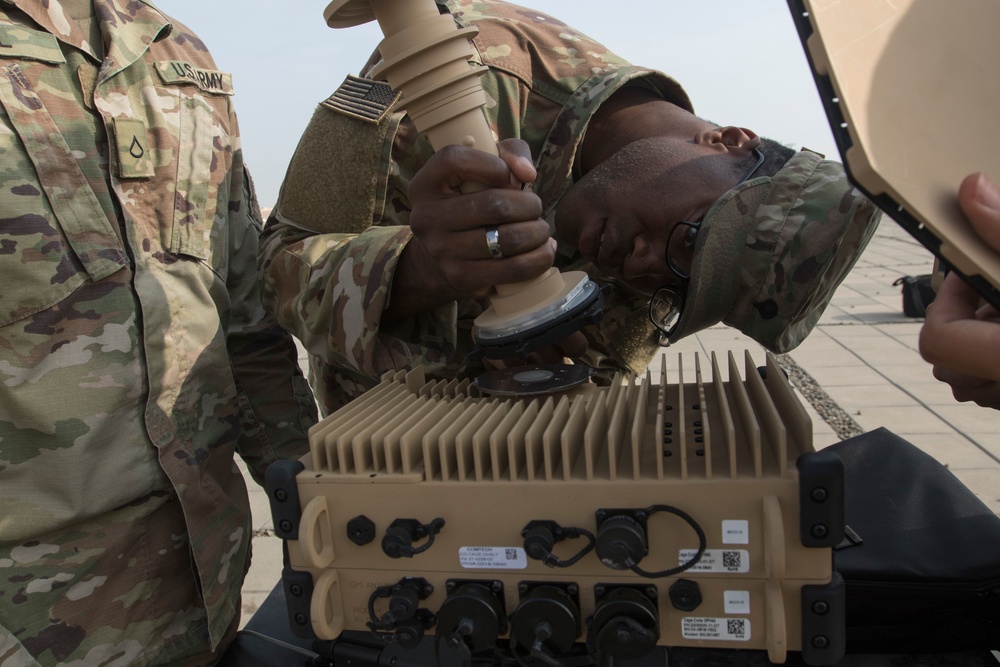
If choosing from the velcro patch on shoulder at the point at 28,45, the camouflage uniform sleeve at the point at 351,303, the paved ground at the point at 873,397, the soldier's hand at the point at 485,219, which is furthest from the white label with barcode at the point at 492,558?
the paved ground at the point at 873,397

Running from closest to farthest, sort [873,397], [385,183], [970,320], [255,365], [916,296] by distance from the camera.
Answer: [970,320] → [385,183] → [255,365] → [873,397] → [916,296]

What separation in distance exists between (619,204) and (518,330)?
0.70 metres

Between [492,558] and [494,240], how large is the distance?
532mm

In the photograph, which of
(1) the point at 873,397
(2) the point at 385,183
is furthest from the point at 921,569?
(1) the point at 873,397

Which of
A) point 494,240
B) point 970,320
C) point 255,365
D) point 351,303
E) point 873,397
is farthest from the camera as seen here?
point 873,397

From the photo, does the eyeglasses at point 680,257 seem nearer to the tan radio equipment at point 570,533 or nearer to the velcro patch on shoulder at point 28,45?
A: the tan radio equipment at point 570,533

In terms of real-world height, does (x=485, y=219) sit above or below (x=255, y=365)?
above

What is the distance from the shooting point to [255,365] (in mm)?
1763

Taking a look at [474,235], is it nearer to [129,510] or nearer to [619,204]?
[619,204]

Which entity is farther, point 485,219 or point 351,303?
point 351,303

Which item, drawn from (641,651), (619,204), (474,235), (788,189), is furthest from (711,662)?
(619,204)

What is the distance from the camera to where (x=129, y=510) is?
1396 mm

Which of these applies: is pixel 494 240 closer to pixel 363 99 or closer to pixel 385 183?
pixel 385 183

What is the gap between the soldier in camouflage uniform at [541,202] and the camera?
1.45 metres
